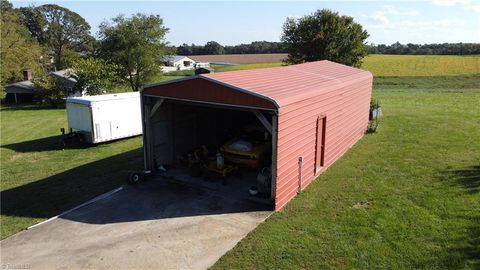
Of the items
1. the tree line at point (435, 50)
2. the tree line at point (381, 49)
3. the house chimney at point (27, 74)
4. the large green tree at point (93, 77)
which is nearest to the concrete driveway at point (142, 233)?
the large green tree at point (93, 77)

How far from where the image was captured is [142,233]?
29.2 ft

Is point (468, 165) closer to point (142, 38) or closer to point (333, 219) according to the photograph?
point (333, 219)

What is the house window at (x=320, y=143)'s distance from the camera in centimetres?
1220

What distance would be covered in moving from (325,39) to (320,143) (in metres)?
27.1

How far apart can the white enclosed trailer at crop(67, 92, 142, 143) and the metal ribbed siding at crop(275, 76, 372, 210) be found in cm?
1083

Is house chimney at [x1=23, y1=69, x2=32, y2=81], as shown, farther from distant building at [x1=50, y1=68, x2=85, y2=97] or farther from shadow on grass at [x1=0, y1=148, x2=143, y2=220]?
shadow on grass at [x1=0, y1=148, x2=143, y2=220]

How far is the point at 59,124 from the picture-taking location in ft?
83.8

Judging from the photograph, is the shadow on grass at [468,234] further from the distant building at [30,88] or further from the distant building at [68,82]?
the distant building at [68,82]

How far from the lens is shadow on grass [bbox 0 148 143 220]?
1064 centimetres

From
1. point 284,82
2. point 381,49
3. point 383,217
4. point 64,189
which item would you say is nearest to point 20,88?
point 64,189

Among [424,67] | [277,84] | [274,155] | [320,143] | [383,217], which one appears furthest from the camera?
[424,67]

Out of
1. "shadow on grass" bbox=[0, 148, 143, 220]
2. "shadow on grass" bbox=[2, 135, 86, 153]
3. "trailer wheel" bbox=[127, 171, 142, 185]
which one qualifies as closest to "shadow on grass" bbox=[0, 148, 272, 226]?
"shadow on grass" bbox=[0, 148, 143, 220]

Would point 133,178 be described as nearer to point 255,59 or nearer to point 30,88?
point 30,88

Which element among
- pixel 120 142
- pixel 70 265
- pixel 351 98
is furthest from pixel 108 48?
pixel 70 265
